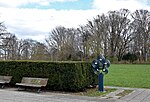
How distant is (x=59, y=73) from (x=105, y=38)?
46.2 metres

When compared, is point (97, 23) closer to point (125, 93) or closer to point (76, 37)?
point (76, 37)

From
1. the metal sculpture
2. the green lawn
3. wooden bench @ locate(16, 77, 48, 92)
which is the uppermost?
the metal sculpture

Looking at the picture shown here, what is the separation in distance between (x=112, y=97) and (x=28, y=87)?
417 cm

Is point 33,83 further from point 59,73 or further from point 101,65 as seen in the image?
point 101,65

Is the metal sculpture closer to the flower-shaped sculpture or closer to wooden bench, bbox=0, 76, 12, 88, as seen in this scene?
the flower-shaped sculpture

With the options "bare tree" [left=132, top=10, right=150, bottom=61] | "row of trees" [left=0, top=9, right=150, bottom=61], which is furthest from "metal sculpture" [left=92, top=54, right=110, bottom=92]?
"bare tree" [left=132, top=10, right=150, bottom=61]

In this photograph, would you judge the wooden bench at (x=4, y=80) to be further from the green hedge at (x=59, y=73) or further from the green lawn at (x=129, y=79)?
the green lawn at (x=129, y=79)

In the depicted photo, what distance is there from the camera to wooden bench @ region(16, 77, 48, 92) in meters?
11.0

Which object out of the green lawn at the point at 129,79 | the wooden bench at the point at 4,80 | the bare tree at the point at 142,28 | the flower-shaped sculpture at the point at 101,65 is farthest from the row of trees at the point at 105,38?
the flower-shaped sculpture at the point at 101,65

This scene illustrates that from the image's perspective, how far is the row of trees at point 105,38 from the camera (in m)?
52.8

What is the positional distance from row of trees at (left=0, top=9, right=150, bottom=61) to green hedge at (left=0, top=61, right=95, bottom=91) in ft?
127

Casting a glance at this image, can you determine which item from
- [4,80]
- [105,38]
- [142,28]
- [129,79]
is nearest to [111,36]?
[105,38]

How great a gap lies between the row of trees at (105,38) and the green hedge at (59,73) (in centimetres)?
3865

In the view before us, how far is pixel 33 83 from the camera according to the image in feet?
37.6
